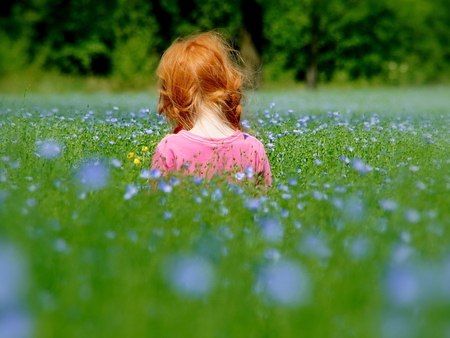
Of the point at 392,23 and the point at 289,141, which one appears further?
the point at 392,23

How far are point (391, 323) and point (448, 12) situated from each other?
143 feet

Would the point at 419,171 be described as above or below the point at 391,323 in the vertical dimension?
below

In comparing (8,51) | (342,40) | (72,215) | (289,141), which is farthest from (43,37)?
(72,215)

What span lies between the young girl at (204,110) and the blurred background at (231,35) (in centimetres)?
2042

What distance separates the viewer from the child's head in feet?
13.4

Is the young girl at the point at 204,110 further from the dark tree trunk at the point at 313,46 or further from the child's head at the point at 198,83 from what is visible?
the dark tree trunk at the point at 313,46

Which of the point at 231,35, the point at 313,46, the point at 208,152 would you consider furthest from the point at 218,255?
the point at 313,46

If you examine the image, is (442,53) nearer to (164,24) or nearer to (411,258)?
(164,24)

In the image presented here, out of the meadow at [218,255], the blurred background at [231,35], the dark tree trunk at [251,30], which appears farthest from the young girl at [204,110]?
the blurred background at [231,35]

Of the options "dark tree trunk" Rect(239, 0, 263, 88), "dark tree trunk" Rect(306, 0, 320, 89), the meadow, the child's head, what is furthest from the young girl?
"dark tree trunk" Rect(306, 0, 320, 89)

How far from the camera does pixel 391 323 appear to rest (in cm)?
152

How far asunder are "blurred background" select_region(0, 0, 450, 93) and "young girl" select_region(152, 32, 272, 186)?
67.0 feet

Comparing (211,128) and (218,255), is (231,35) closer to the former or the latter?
(211,128)

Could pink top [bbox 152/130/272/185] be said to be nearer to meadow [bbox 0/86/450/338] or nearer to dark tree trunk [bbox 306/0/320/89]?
meadow [bbox 0/86/450/338]
